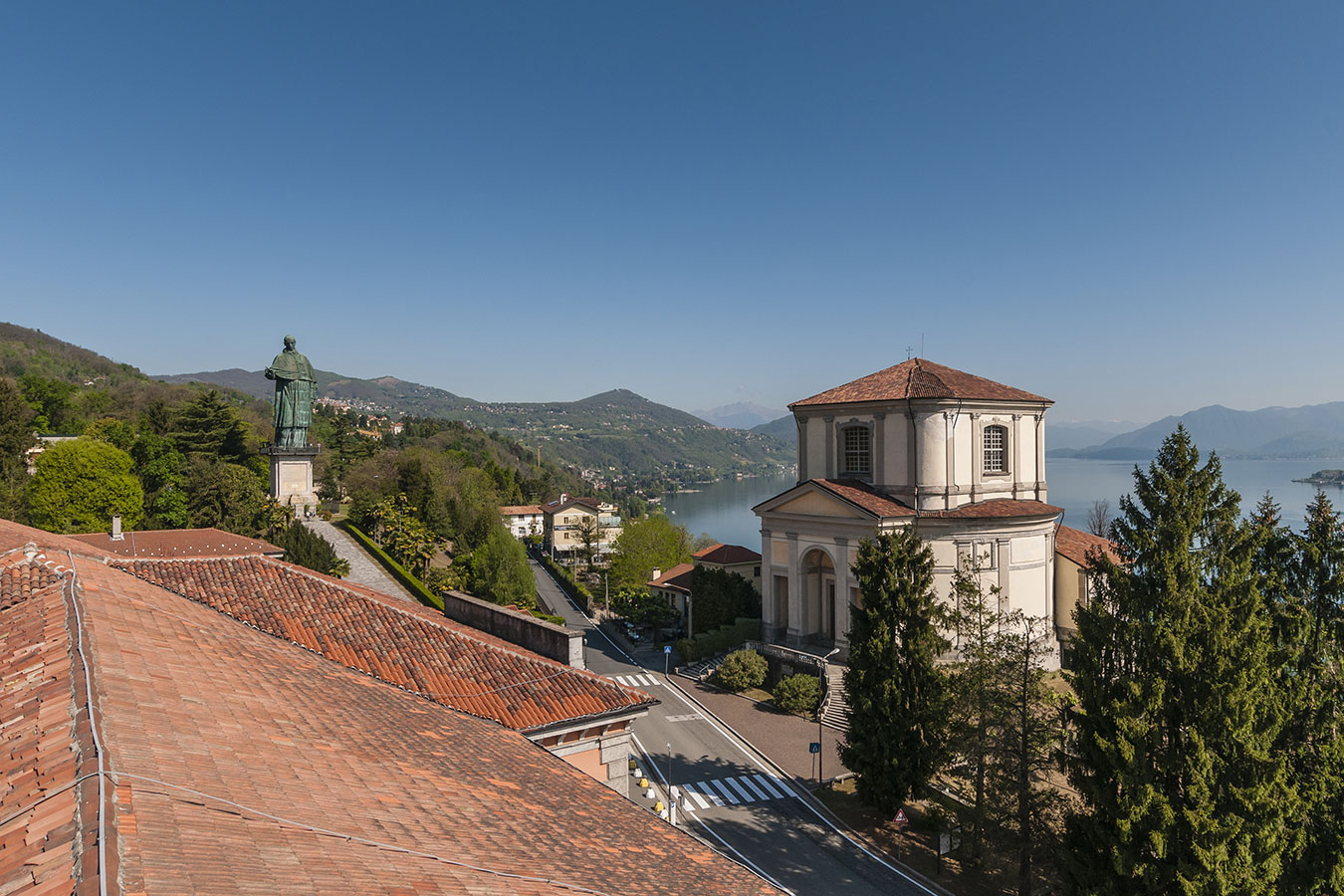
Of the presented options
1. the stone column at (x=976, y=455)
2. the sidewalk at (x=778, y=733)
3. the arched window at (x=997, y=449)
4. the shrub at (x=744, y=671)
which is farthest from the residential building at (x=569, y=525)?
the stone column at (x=976, y=455)

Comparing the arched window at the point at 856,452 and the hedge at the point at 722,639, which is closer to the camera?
the arched window at the point at 856,452

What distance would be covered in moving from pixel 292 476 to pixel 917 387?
4890cm

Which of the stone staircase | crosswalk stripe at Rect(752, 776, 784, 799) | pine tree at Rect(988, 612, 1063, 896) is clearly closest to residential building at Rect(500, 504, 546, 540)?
the stone staircase

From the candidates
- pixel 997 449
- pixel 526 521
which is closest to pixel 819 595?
pixel 997 449

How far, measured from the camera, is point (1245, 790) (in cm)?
1302

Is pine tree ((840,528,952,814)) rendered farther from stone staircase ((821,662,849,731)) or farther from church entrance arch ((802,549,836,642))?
church entrance arch ((802,549,836,642))

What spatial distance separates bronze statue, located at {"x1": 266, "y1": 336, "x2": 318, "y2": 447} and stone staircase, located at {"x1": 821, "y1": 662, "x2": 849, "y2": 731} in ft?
151

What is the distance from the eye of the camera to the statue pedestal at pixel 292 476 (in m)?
57.8

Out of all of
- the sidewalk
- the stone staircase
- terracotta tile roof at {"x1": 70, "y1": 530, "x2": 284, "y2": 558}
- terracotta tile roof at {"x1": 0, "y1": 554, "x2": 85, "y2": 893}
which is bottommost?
the sidewalk

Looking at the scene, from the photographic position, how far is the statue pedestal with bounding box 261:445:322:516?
57.8 m

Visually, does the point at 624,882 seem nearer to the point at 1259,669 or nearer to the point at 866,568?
the point at 1259,669

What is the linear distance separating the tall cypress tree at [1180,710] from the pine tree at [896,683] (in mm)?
6198

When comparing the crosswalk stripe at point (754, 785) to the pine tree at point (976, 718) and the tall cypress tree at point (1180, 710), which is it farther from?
the tall cypress tree at point (1180, 710)

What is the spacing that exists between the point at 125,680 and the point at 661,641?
1586 inches
